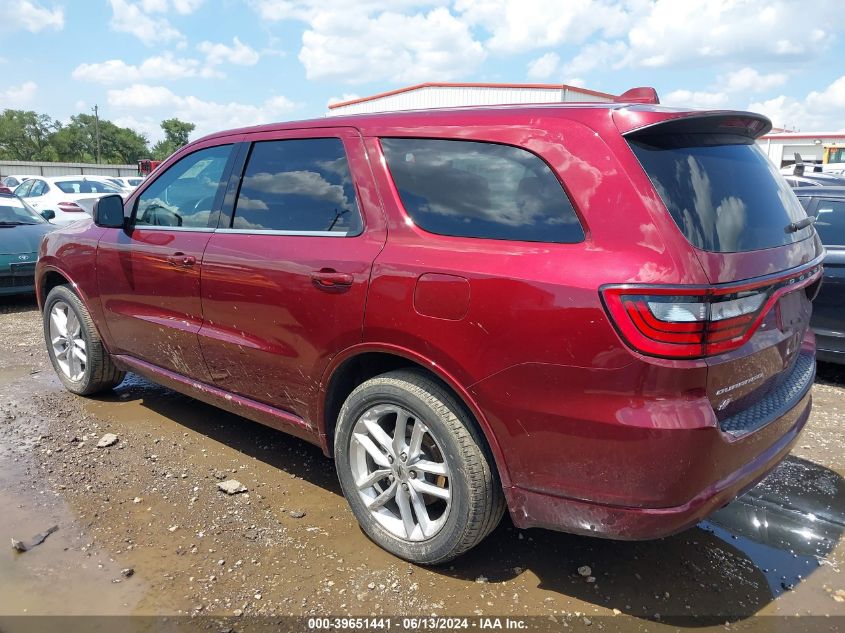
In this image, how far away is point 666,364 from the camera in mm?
1962

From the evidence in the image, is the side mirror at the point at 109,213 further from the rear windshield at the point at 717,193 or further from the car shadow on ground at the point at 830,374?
the car shadow on ground at the point at 830,374

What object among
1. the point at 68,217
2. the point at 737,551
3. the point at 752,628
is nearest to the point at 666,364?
the point at 752,628

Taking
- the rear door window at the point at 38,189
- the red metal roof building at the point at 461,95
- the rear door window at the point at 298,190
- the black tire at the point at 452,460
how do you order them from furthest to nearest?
the red metal roof building at the point at 461,95, the rear door window at the point at 38,189, the rear door window at the point at 298,190, the black tire at the point at 452,460

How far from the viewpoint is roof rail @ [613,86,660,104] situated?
277cm

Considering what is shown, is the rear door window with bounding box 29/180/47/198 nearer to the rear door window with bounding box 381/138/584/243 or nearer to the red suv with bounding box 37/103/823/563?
the red suv with bounding box 37/103/823/563

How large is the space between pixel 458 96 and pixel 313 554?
27353 mm

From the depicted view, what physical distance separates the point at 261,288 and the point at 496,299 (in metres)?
1.32

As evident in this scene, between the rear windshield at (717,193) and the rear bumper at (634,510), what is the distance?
0.73 m

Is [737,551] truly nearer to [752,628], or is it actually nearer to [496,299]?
[752,628]

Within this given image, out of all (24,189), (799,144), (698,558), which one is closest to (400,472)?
(698,558)

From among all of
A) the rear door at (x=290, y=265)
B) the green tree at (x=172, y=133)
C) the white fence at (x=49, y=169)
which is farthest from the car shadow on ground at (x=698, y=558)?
the green tree at (x=172, y=133)

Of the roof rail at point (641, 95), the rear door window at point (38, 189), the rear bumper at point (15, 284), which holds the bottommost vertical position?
the rear bumper at point (15, 284)

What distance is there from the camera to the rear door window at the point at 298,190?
2.88 metres

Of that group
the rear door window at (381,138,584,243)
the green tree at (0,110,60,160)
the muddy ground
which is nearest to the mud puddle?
the muddy ground
